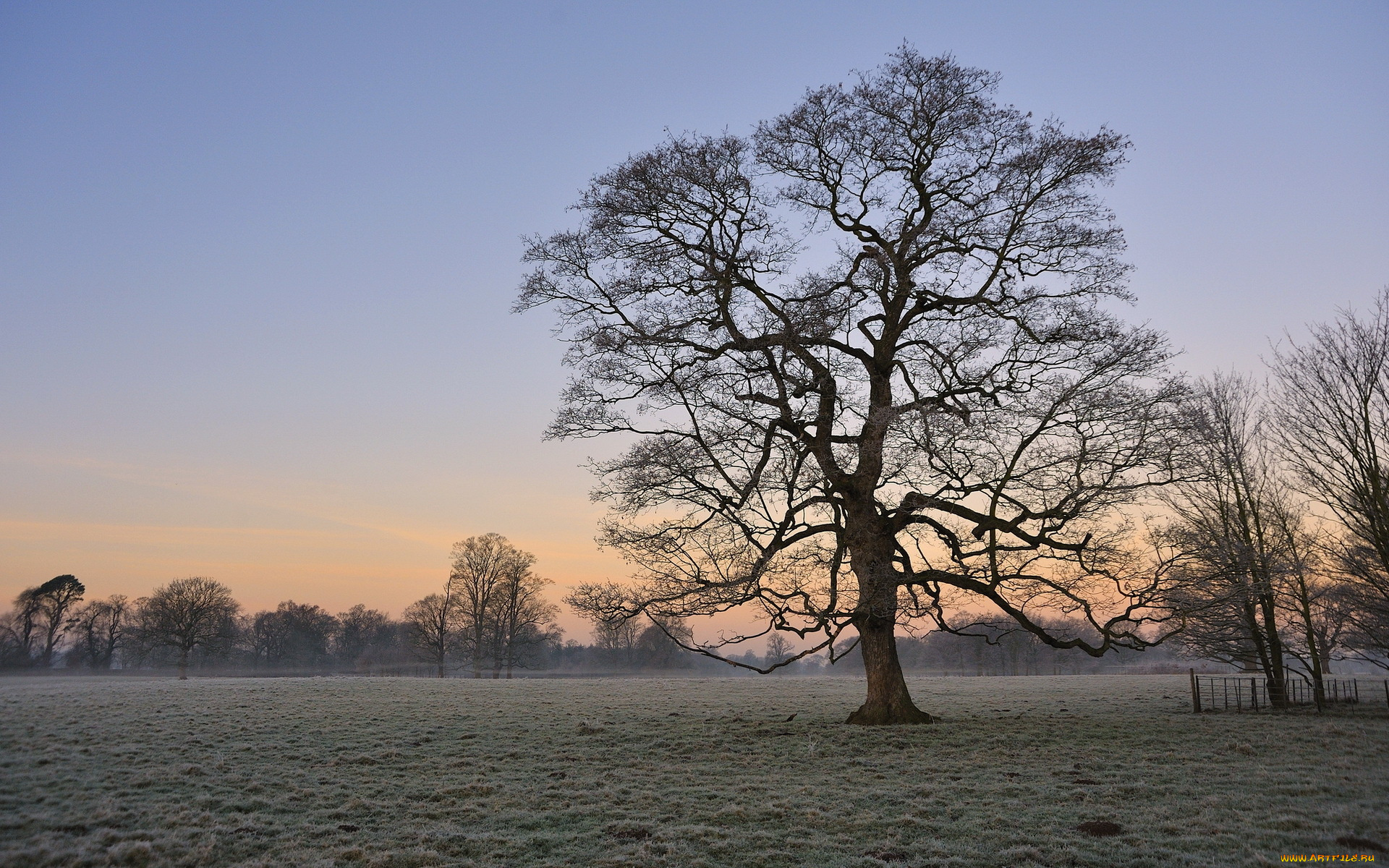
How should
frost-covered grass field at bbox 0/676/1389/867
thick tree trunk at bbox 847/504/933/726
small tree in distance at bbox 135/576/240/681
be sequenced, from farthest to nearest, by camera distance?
small tree in distance at bbox 135/576/240/681 < thick tree trunk at bbox 847/504/933/726 < frost-covered grass field at bbox 0/676/1389/867

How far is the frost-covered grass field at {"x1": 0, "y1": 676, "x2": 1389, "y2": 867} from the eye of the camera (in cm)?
730

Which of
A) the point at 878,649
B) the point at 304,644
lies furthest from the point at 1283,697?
the point at 304,644

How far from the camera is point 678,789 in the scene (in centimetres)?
1042

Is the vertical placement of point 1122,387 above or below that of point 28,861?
above

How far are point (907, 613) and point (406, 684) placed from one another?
28975 mm

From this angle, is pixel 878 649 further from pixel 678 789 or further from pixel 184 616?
pixel 184 616

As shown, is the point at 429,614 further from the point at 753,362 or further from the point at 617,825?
the point at 617,825

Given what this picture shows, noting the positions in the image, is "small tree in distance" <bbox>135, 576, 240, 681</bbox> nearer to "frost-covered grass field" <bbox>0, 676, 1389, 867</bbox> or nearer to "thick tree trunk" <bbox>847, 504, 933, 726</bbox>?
"frost-covered grass field" <bbox>0, 676, 1389, 867</bbox>

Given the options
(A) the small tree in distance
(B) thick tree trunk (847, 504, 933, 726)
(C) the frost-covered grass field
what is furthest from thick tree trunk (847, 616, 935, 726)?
(A) the small tree in distance

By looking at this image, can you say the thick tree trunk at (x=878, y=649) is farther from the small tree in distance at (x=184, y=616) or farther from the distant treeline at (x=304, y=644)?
the small tree in distance at (x=184, y=616)

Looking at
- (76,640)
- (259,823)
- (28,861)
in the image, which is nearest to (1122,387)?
(259,823)

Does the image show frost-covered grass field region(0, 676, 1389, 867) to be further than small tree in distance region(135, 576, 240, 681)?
No

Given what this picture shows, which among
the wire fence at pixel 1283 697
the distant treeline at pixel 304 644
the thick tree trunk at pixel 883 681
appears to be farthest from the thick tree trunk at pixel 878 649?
the distant treeline at pixel 304 644

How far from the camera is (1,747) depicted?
1230 centimetres
